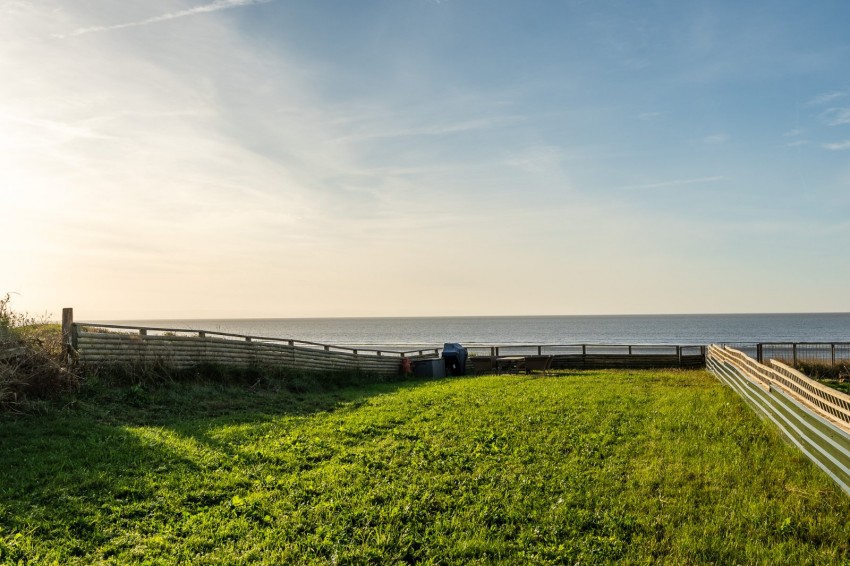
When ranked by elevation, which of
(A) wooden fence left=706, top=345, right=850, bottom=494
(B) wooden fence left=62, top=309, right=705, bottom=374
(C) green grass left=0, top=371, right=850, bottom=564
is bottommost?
(C) green grass left=0, top=371, right=850, bottom=564

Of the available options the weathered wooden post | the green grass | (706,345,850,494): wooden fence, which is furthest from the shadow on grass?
(706,345,850,494): wooden fence

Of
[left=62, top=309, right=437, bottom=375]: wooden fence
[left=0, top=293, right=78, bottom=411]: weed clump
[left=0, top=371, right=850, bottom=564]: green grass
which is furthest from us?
[left=62, top=309, right=437, bottom=375]: wooden fence

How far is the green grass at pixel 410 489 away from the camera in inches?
234

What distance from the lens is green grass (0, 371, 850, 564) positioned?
594 cm

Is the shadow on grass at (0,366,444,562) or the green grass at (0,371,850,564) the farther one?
the shadow on grass at (0,366,444,562)

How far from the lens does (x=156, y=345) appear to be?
15.8 metres

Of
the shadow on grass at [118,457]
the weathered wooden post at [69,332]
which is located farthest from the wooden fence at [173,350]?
the shadow on grass at [118,457]

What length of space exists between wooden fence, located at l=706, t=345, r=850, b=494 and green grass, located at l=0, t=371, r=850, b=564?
1.02ft

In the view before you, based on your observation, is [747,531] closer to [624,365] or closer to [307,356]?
[307,356]

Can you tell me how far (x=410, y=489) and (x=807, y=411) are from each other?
212 inches

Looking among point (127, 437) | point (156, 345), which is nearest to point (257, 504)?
point (127, 437)

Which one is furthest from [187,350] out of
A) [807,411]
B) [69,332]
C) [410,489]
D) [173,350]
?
[807,411]

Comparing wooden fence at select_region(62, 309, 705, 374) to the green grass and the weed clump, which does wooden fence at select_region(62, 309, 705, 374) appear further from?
the green grass

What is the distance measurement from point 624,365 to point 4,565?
26.7 m
